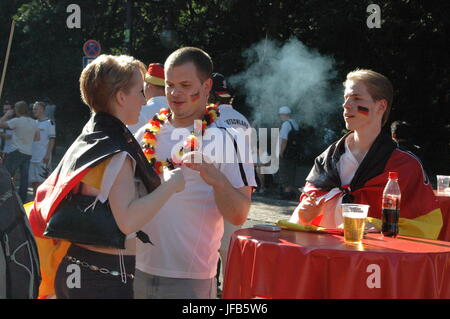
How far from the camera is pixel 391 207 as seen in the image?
3.52 meters

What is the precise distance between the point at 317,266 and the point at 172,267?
0.72 metres

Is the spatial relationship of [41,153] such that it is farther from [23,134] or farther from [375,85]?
[375,85]

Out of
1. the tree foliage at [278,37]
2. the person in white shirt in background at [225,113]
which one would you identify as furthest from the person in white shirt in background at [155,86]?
the tree foliage at [278,37]

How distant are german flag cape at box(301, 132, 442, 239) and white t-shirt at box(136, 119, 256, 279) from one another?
858 millimetres

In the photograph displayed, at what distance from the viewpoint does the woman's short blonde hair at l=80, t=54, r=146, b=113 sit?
9.20ft

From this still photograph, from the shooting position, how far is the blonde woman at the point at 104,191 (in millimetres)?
2611

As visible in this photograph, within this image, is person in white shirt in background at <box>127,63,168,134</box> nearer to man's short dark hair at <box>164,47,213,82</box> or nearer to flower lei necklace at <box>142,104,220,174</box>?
flower lei necklace at <box>142,104,220,174</box>

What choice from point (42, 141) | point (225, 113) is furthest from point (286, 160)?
point (225, 113)

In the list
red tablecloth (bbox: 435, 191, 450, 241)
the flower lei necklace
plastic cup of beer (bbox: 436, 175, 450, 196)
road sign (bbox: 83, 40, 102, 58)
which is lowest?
red tablecloth (bbox: 435, 191, 450, 241)

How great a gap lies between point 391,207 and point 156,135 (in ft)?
4.31

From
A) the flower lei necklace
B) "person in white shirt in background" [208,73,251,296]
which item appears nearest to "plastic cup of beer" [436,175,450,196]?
"person in white shirt in background" [208,73,251,296]
